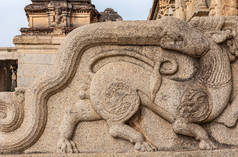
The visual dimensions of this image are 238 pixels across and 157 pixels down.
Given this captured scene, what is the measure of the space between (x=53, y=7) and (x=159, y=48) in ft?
65.6

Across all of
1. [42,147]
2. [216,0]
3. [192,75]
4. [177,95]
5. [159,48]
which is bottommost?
[42,147]

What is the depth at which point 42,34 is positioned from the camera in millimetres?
15398

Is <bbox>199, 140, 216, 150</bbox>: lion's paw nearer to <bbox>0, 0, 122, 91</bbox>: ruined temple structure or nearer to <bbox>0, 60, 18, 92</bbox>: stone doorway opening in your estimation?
<bbox>0, 0, 122, 91</bbox>: ruined temple structure

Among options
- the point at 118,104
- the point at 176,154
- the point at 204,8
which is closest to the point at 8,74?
the point at 118,104

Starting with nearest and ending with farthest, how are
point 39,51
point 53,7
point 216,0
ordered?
point 39,51, point 216,0, point 53,7

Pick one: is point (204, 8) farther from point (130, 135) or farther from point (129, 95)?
point (130, 135)

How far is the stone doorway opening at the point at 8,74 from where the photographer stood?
665 centimetres

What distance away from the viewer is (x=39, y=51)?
6.79m

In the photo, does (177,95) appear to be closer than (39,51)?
Yes

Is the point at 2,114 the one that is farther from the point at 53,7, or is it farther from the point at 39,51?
the point at 53,7

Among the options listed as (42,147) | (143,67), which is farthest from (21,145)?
(143,67)

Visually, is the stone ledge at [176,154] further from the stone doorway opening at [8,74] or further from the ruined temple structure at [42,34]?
the stone doorway opening at [8,74]

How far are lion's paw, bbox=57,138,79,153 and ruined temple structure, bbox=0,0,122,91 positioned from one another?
0.70 m

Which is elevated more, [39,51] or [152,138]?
[39,51]
